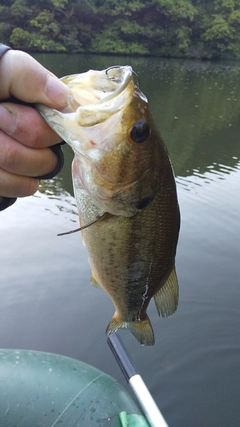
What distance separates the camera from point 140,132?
147 centimetres

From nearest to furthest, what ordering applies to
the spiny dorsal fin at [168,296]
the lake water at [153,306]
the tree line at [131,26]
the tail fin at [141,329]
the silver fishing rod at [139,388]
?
the spiny dorsal fin at [168,296] → the tail fin at [141,329] → the silver fishing rod at [139,388] → the lake water at [153,306] → the tree line at [131,26]

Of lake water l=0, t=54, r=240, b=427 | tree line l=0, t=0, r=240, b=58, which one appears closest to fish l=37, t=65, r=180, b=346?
lake water l=0, t=54, r=240, b=427

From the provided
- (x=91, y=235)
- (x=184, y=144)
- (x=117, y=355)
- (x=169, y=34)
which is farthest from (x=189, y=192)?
(x=169, y=34)

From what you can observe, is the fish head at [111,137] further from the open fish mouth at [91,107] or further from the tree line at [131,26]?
the tree line at [131,26]

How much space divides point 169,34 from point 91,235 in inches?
1955

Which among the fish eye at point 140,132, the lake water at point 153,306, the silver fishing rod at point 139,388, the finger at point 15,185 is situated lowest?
the lake water at point 153,306

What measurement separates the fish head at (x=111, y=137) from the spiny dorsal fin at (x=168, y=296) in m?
0.47

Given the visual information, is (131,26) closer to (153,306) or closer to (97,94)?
(153,306)

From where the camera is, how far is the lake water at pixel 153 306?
489cm

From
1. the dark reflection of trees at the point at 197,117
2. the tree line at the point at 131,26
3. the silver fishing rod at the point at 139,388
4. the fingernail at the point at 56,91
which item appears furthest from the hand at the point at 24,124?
the tree line at the point at 131,26

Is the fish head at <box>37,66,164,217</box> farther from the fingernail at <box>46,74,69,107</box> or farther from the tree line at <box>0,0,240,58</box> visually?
the tree line at <box>0,0,240,58</box>

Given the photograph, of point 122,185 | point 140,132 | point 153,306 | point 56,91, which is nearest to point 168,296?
point 122,185

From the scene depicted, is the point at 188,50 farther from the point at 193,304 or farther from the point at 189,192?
the point at 193,304

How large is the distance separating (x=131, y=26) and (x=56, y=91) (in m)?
49.3
